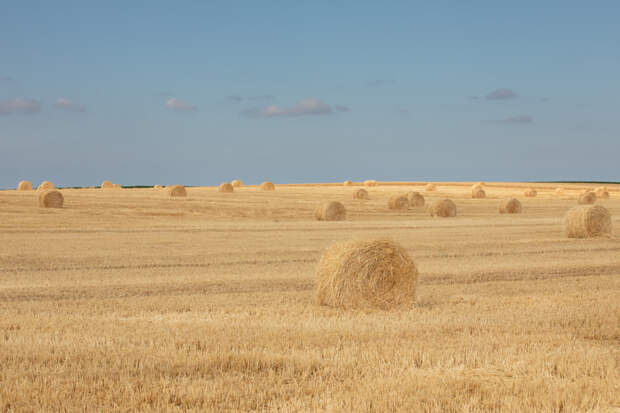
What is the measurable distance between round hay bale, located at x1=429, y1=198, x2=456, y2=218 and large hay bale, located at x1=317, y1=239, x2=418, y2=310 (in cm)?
2652

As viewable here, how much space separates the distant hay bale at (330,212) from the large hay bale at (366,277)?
22250mm

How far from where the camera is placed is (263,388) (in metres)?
6.62

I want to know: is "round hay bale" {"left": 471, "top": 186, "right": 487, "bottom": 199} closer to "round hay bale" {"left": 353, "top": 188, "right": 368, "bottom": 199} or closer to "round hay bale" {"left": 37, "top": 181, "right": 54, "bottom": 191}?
"round hay bale" {"left": 353, "top": 188, "right": 368, "bottom": 199}

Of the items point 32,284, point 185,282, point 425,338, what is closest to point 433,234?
point 185,282

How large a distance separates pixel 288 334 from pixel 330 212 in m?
25.4

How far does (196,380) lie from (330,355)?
1.64 metres

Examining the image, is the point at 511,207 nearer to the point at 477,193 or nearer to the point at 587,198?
the point at 587,198

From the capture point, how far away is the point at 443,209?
37906mm

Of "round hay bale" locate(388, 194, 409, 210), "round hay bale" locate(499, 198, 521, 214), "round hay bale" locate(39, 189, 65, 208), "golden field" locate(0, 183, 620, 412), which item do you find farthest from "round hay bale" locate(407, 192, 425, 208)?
"golden field" locate(0, 183, 620, 412)

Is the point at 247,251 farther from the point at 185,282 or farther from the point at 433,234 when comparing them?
the point at 433,234

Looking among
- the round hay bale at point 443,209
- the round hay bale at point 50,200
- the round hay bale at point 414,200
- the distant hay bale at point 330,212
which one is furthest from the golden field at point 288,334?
the round hay bale at point 414,200

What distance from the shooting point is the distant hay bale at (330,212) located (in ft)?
112

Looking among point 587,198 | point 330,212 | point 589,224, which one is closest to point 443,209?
point 330,212

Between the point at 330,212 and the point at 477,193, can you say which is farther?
the point at 477,193
